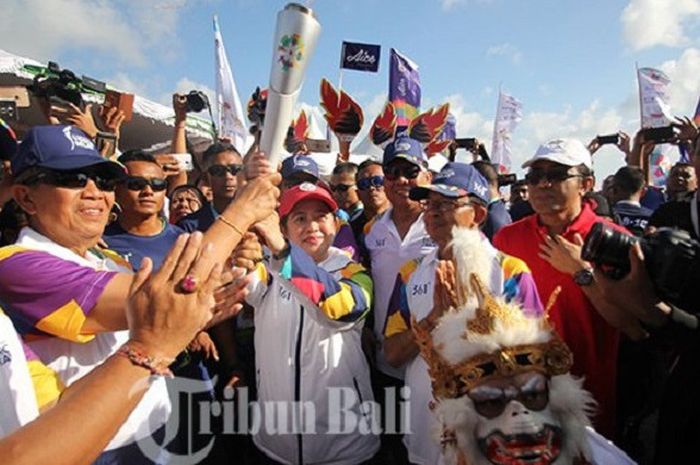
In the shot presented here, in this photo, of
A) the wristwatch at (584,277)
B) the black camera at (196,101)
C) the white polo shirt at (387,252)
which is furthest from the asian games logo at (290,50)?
the black camera at (196,101)

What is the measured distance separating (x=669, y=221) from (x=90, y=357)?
2901 millimetres

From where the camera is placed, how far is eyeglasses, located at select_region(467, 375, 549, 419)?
168 centimetres

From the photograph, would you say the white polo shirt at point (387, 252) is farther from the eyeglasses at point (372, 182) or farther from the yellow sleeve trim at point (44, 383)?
the yellow sleeve trim at point (44, 383)

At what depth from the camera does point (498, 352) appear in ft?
5.63

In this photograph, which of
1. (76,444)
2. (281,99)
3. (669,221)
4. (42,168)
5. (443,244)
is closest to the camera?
(76,444)

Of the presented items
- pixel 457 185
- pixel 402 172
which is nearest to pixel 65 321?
pixel 457 185

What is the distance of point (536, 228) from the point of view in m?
2.89

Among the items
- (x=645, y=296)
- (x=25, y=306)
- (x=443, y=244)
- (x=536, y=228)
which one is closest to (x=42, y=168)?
(x=25, y=306)

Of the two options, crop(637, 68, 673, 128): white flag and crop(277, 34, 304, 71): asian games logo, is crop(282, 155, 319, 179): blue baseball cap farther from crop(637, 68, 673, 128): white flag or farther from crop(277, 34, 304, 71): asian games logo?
crop(637, 68, 673, 128): white flag

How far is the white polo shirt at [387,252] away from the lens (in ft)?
9.82

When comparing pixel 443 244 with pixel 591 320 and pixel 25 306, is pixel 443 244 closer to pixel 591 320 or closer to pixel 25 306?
pixel 591 320

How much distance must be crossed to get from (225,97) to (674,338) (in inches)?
295

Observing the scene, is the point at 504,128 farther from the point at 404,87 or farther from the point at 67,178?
the point at 67,178

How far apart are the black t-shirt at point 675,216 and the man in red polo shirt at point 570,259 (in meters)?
0.41
